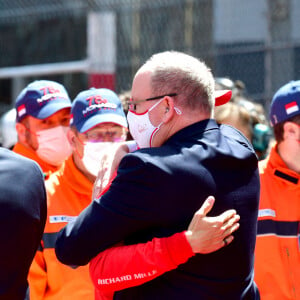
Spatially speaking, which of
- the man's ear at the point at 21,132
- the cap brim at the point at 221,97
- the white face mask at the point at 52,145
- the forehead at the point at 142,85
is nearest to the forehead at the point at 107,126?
the white face mask at the point at 52,145

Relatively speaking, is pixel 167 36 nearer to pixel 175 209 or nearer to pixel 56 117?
pixel 56 117

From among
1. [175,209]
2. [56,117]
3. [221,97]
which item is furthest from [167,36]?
[175,209]

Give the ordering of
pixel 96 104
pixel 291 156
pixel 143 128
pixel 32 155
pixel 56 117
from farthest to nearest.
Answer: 1. pixel 56 117
2. pixel 32 155
3. pixel 96 104
4. pixel 291 156
5. pixel 143 128

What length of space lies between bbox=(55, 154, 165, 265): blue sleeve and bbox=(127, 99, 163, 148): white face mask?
0.65 ft

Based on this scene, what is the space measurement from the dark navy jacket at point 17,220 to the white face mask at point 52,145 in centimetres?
200

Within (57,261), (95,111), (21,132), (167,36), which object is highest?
(95,111)

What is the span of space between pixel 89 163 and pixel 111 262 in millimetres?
1592

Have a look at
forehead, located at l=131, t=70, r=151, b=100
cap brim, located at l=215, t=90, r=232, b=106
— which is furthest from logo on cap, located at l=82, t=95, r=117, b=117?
forehead, located at l=131, t=70, r=151, b=100

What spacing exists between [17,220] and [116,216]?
0.32m

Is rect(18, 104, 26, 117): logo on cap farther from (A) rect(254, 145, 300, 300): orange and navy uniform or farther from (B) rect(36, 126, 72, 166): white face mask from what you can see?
(A) rect(254, 145, 300, 300): orange and navy uniform

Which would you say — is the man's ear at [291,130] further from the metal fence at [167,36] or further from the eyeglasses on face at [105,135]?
the metal fence at [167,36]

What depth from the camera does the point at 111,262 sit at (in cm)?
235

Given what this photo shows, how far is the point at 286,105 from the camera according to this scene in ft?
12.6

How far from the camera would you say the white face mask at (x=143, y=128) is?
8.19 feet
